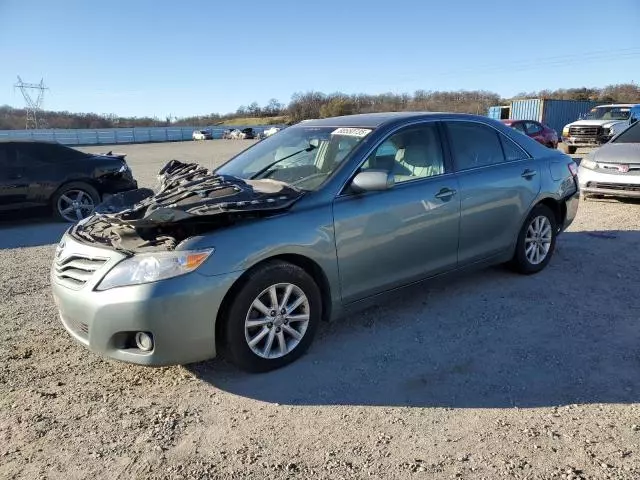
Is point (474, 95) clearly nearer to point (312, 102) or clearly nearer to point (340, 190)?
point (312, 102)

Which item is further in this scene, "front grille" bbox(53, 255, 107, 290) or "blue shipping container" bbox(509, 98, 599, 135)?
"blue shipping container" bbox(509, 98, 599, 135)

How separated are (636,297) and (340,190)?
119 inches

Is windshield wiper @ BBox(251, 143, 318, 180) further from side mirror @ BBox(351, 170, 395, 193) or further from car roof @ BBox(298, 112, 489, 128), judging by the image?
side mirror @ BBox(351, 170, 395, 193)

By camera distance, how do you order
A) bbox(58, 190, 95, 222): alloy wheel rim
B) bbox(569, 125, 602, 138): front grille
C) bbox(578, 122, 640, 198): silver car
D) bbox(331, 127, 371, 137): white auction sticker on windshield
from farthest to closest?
bbox(569, 125, 602, 138): front grille < bbox(58, 190, 95, 222): alloy wheel rim < bbox(578, 122, 640, 198): silver car < bbox(331, 127, 371, 137): white auction sticker on windshield

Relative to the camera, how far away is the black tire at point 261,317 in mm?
3229

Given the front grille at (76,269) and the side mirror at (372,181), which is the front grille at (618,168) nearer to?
the side mirror at (372,181)

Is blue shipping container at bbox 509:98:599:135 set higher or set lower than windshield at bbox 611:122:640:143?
lower

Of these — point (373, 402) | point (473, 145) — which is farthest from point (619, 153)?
point (373, 402)

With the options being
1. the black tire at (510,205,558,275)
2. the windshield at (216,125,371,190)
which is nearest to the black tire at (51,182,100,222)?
the windshield at (216,125,371,190)

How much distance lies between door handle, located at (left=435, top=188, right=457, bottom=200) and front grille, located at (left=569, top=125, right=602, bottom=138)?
64.5 feet

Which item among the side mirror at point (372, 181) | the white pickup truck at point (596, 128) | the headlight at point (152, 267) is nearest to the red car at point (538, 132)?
the white pickup truck at point (596, 128)

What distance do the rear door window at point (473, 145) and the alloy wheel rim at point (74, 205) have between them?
22.4 ft

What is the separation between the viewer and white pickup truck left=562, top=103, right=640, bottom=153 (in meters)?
21.0

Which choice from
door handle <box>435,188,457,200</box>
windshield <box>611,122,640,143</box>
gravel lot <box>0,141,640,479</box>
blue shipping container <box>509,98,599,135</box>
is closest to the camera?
gravel lot <box>0,141,640,479</box>
